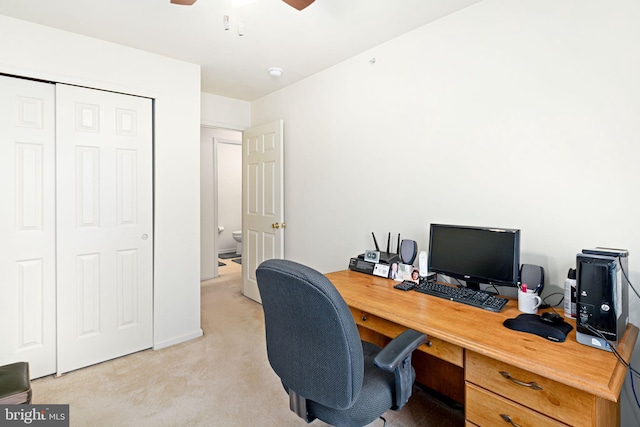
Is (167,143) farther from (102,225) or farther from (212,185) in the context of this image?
(212,185)

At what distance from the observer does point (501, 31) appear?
1.82 metres

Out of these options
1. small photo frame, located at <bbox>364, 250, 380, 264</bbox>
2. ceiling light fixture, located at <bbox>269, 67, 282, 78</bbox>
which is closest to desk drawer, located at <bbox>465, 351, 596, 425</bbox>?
small photo frame, located at <bbox>364, 250, 380, 264</bbox>

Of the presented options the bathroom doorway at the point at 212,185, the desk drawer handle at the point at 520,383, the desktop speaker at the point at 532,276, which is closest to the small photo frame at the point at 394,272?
the desktop speaker at the point at 532,276

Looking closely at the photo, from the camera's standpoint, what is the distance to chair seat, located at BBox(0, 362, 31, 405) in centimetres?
138

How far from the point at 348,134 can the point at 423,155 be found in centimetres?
77

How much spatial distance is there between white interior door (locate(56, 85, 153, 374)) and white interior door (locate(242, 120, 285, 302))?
1.22 metres

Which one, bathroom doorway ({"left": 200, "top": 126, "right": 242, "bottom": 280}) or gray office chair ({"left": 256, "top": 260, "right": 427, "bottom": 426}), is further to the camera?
bathroom doorway ({"left": 200, "top": 126, "right": 242, "bottom": 280})

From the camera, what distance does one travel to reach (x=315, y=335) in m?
1.13

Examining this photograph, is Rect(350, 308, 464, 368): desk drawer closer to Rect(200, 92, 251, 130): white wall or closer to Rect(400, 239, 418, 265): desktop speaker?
Rect(400, 239, 418, 265): desktop speaker

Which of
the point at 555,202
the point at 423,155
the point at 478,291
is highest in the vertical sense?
the point at 423,155

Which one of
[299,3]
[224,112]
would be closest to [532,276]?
[299,3]

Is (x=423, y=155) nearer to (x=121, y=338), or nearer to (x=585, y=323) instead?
(x=585, y=323)

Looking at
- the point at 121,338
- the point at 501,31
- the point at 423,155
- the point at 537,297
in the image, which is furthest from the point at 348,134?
the point at 121,338

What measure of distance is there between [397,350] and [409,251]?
1.02m
